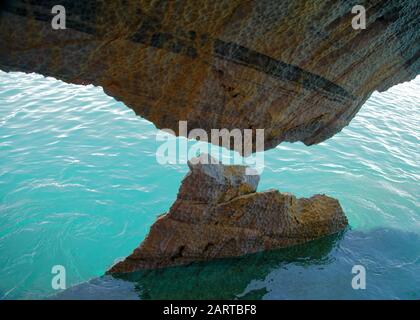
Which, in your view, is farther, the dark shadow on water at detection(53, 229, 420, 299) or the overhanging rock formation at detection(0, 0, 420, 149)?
the dark shadow on water at detection(53, 229, 420, 299)

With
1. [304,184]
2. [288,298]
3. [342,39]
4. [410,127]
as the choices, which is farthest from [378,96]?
[342,39]

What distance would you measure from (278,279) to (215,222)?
2184 mm

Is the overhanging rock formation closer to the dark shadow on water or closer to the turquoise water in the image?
the dark shadow on water

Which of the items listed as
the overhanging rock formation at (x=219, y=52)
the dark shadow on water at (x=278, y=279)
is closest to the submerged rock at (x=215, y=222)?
the dark shadow on water at (x=278, y=279)

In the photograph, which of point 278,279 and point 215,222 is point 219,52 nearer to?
point 215,222

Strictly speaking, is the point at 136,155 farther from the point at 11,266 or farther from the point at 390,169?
the point at 390,169

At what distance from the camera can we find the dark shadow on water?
28.0ft

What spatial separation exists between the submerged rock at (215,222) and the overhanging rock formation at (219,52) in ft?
8.55

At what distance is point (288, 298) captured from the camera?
8.44 metres

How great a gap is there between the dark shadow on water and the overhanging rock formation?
4217mm

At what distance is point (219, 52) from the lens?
14.9 ft

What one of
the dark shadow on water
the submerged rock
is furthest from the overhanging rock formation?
the dark shadow on water

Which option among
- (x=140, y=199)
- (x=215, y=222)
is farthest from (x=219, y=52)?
(x=140, y=199)

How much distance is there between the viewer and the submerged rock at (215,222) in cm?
845
